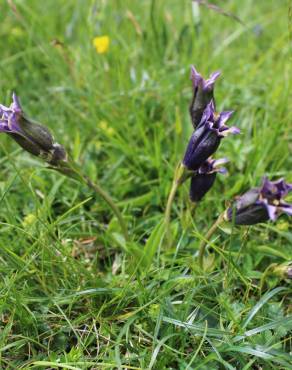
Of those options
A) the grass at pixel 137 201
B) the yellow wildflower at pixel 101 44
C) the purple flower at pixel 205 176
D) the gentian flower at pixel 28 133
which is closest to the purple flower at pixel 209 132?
the purple flower at pixel 205 176

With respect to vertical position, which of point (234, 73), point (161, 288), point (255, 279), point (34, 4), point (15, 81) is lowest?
point (255, 279)

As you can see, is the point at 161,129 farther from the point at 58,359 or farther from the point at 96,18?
the point at 58,359

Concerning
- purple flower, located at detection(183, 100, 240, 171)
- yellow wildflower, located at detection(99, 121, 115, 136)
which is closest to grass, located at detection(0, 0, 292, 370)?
yellow wildflower, located at detection(99, 121, 115, 136)

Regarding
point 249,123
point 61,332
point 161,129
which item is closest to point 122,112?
point 161,129

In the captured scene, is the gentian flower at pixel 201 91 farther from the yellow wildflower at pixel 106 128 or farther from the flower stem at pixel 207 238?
the yellow wildflower at pixel 106 128

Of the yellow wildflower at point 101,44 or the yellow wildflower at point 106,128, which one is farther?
the yellow wildflower at point 101,44

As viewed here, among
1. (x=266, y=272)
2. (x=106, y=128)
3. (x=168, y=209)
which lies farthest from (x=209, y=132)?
(x=106, y=128)

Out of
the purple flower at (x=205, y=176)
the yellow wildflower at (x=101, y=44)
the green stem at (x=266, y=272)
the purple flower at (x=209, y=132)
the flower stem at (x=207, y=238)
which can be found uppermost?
the yellow wildflower at (x=101, y=44)
